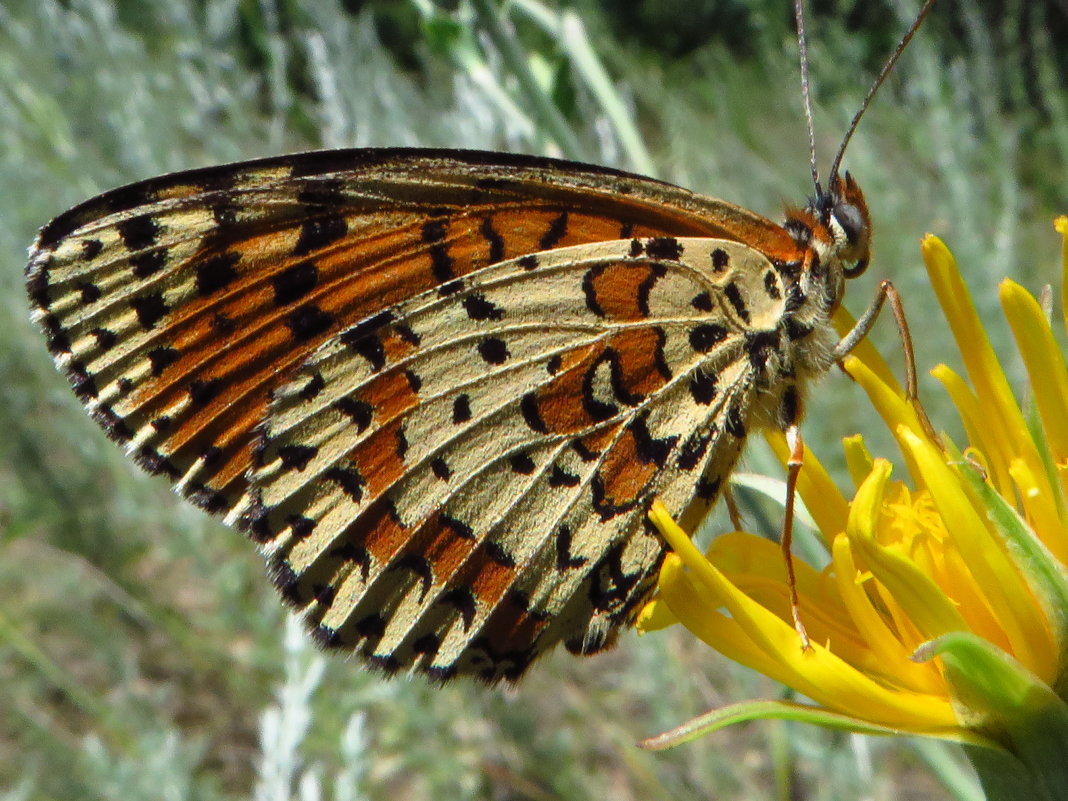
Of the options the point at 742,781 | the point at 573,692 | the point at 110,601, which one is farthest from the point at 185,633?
the point at 742,781

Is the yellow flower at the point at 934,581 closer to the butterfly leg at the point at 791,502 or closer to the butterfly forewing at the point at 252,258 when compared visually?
the butterfly leg at the point at 791,502

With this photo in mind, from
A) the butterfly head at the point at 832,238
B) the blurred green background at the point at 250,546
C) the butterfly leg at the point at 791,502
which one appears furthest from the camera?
the blurred green background at the point at 250,546

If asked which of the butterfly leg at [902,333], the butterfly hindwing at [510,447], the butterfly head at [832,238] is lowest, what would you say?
the butterfly hindwing at [510,447]

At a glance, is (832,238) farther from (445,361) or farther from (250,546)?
(250,546)

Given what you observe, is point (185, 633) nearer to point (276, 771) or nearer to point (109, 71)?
point (276, 771)

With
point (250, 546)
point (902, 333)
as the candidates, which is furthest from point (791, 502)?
point (250, 546)

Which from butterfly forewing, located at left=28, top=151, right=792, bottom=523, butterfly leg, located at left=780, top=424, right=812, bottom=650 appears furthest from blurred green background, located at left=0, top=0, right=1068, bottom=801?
butterfly leg, located at left=780, top=424, right=812, bottom=650

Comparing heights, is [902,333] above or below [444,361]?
above

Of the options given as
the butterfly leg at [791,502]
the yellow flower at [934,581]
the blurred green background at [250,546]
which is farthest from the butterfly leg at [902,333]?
the blurred green background at [250,546]
